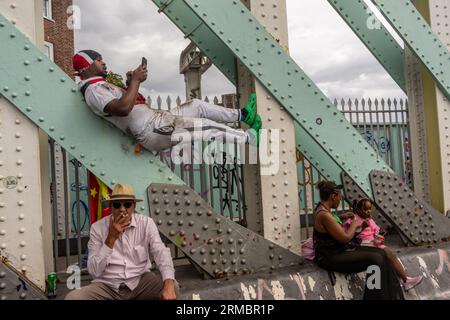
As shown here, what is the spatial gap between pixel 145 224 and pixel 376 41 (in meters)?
4.90

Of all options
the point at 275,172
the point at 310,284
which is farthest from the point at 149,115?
the point at 310,284

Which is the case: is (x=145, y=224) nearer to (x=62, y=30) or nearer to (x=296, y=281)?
(x=296, y=281)

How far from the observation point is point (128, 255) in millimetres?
3451

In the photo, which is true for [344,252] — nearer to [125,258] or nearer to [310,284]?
[310,284]

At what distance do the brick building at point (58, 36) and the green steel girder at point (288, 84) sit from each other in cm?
1603

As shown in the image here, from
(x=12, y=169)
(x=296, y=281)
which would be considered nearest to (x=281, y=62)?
(x=296, y=281)

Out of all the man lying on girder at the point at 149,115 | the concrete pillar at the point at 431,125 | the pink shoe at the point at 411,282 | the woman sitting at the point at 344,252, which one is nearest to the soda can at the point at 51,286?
the man lying on girder at the point at 149,115

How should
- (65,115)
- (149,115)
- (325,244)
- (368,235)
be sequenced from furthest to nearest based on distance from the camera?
(368,235), (325,244), (149,115), (65,115)

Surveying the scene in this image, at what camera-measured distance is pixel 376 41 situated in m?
6.68

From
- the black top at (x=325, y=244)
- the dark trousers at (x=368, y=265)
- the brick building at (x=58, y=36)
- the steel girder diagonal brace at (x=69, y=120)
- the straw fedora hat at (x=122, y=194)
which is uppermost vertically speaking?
the brick building at (x=58, y=36)

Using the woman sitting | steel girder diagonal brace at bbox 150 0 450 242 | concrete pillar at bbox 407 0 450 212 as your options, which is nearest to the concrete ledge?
the woman sitting

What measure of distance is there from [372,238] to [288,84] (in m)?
2.01

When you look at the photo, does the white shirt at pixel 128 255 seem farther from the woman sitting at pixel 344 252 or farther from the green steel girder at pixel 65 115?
the woman sitting at pixel 344 252

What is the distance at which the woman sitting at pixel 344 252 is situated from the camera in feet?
14.2
